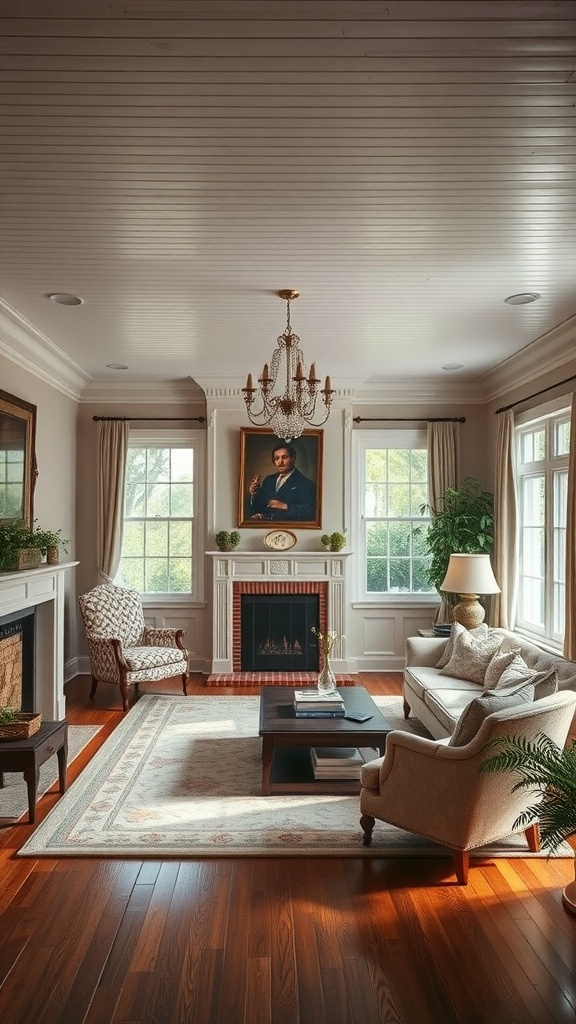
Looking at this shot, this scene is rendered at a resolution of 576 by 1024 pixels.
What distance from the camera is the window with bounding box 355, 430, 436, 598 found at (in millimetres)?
7852

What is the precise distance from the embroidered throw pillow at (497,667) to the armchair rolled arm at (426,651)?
2.93 ft

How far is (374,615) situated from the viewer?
7.77m

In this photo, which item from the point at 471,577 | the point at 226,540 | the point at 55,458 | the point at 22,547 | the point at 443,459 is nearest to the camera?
the point at 22,547

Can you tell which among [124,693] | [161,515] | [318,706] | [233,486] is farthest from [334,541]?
[318,706]

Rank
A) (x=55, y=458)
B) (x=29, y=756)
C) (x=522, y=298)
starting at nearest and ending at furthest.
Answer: (x=29, y=756) < (x=522, y=298) < (x=55, y=458)

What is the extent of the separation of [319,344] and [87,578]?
375cm

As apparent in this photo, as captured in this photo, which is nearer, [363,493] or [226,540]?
[226,540]

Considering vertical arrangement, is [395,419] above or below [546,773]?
above

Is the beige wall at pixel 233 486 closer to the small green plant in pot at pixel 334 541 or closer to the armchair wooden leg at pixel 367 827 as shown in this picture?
the small green plant in pot at pixel 334 541

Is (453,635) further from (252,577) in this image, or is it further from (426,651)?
(252,577)

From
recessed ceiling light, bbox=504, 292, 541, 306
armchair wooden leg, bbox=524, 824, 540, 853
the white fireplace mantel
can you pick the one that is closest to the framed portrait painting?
the white fireplace mantel

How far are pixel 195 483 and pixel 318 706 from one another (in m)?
3.91

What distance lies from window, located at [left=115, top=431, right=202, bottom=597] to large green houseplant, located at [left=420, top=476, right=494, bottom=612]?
8.57ft

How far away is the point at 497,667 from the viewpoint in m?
4.86
